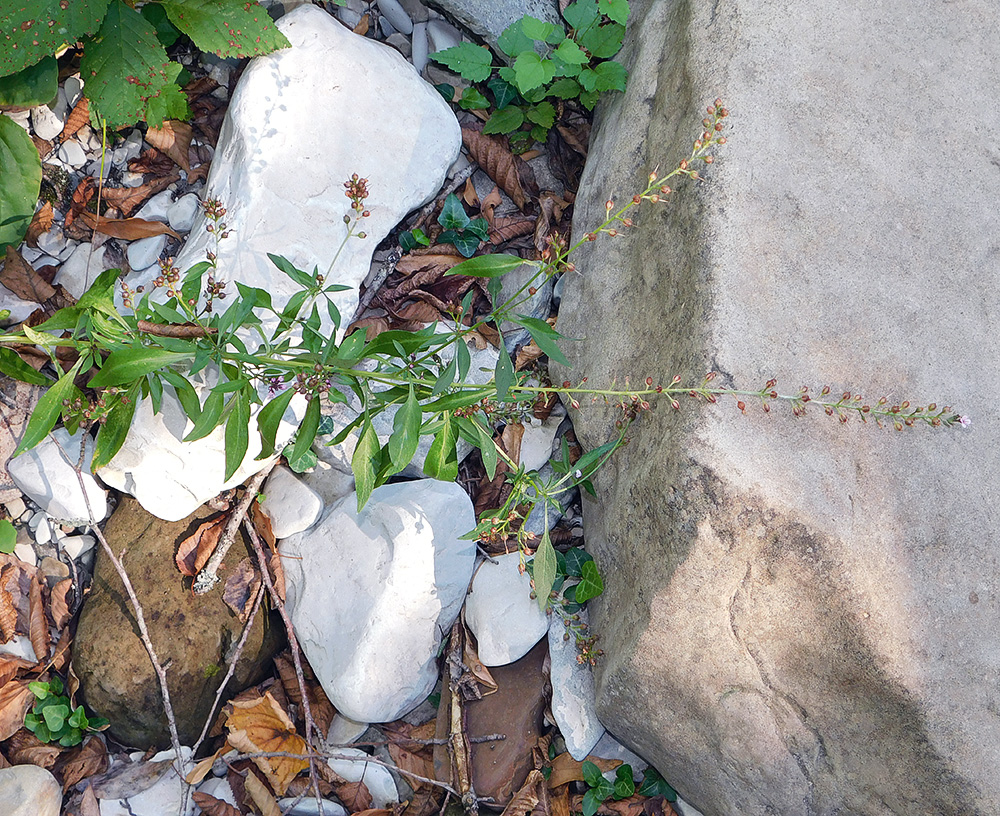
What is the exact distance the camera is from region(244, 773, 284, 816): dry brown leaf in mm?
2781

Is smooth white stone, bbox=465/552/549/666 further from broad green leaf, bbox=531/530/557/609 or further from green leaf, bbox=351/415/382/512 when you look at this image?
green leaf, bbox=351/415/382/512

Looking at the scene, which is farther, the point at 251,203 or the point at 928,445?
the point at 251,203

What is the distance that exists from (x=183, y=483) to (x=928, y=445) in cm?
245

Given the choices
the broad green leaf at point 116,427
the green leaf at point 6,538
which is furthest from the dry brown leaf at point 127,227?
the green leaf at point 6,538

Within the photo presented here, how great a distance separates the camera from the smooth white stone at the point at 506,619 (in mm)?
2809

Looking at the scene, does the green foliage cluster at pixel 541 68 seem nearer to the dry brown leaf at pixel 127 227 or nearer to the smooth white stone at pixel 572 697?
the dry brown leaf at pixel 127 227

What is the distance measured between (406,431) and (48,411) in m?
1.15

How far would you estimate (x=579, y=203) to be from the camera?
10.2 feet

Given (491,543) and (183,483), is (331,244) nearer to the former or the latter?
(183,483)

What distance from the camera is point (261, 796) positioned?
280 cm

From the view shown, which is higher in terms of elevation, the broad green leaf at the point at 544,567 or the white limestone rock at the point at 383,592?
the broad green leaf at the point at 544,567

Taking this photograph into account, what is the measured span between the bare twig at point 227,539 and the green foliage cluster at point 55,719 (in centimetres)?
60

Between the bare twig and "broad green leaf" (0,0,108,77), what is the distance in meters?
1.66

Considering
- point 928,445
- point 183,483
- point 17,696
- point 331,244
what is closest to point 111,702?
point 17,696
